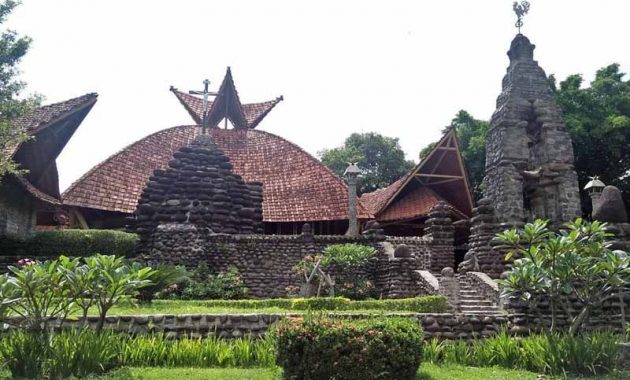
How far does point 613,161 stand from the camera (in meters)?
29.4

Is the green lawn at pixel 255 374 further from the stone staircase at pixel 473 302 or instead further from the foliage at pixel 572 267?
the stone staircase at pixel 473 302

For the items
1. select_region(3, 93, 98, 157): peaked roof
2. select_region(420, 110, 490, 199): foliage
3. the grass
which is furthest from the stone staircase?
select_region(420, 110, 490, 199): foliage

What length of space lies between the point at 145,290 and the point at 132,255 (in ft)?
18.6

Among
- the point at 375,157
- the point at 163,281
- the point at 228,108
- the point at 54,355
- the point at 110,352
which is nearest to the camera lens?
the point at 54,355

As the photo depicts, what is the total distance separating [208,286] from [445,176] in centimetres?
1426

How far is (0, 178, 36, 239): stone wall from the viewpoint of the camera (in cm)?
1706

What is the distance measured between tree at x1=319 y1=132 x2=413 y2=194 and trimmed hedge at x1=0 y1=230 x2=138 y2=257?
27290 mm

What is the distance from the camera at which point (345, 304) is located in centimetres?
1320

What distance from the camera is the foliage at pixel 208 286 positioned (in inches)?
619

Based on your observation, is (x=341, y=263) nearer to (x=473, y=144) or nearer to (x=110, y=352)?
(x=110, y=352)

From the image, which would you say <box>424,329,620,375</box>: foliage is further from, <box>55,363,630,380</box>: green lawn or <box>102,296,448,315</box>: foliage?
<box>102,296,448,315</box>: foliage

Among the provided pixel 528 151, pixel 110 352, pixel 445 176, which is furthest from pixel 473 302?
pixel 445 176

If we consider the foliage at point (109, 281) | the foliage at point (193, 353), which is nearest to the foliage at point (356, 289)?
the foliage at point (193, 353)

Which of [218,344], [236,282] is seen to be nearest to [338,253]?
[236,282]
